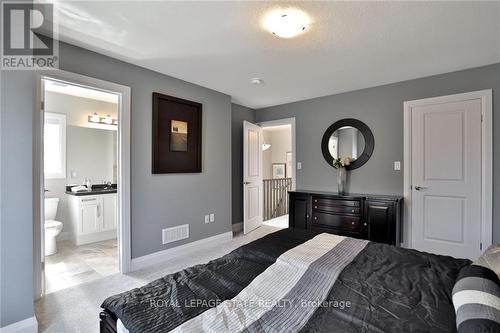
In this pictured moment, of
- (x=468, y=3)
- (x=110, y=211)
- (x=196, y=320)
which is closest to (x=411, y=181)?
(x=468, y=3)

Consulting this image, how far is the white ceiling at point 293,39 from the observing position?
Answer: 188 centimetres

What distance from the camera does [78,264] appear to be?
3.11m

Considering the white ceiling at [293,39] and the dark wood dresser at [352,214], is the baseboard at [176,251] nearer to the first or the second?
the dark wood dresser at [352,214]

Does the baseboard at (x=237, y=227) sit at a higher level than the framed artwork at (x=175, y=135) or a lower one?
lower

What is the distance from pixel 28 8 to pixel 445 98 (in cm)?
444

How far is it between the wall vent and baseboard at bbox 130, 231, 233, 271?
12 centimetres

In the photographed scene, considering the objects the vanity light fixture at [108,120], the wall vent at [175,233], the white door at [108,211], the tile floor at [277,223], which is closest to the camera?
the wall vent at [175,233]

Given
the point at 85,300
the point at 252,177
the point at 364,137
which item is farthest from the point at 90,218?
the point at 364,137

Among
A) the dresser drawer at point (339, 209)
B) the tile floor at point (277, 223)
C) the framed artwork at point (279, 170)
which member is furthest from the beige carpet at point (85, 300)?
the framed artwork at point (279, 170)

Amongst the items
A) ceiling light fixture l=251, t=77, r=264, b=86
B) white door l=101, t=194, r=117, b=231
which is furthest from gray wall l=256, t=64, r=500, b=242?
white door l=101, t=194, r=117, b=231

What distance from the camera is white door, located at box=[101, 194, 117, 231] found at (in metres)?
4.13

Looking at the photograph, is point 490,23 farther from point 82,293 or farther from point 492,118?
point 82,293

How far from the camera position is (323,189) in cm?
424

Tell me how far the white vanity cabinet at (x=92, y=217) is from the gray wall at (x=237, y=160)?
216cm
